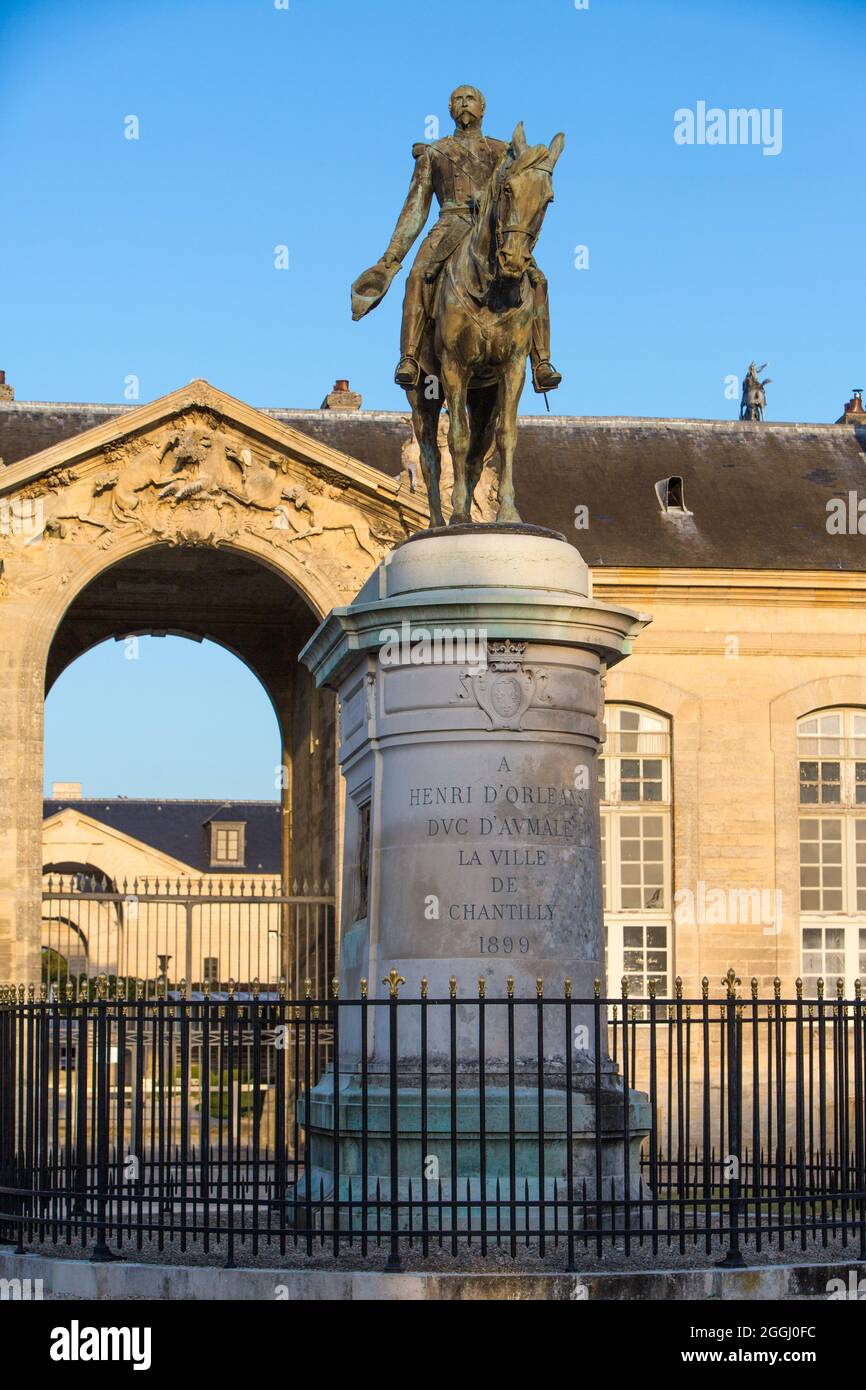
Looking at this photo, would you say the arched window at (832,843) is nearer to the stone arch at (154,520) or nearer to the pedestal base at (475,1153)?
the stone arch at (154,520)

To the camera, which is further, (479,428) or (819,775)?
(819,775)

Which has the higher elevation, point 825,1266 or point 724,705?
point 724,705

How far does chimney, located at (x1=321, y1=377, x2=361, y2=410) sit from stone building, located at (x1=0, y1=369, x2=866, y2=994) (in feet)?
5.70

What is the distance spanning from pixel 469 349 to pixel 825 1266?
495 centimetres

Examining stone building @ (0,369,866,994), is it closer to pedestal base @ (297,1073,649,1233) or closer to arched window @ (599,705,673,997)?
arched window @ (599,705,673,997)

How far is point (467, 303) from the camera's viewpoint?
448 inches

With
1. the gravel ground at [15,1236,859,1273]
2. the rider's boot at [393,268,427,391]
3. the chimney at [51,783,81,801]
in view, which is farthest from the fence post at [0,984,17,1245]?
the chimney at [51,783,81,801]

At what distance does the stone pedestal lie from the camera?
10.3 metres

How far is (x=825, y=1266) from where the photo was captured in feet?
31.6

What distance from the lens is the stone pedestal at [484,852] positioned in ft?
33.9

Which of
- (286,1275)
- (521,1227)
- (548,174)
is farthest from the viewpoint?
(548,174)
